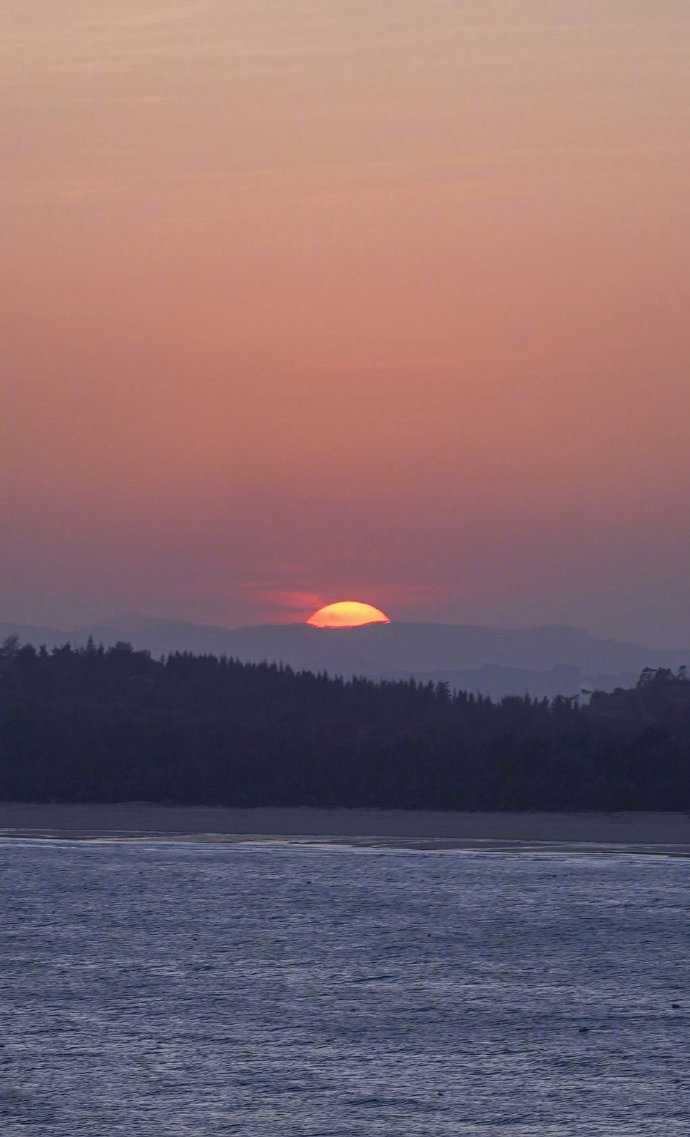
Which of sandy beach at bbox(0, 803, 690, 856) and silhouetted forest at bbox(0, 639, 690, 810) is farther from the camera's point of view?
silhouetted forest at bbox(0, 639, 690, 810)

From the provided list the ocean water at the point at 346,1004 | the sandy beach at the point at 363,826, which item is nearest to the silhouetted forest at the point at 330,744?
the sandy beach at the point at 363,826

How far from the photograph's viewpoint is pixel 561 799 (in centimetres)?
2614

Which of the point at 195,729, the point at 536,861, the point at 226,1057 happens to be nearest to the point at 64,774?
the point at 195,729

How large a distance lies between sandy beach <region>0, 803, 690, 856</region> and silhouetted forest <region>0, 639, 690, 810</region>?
79cm

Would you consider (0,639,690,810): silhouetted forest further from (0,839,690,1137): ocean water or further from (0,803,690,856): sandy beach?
(0,839,690,1137): ocean water

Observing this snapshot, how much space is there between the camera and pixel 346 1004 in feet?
33.6

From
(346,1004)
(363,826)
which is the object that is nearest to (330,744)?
(363,826)

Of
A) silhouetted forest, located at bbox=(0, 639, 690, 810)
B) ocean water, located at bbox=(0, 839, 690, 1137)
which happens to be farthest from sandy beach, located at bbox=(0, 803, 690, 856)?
ocean water, located at bbox=(0, 839, 690, 1137)

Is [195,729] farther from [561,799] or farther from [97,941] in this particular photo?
[97,941]

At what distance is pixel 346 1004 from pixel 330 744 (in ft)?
62.5

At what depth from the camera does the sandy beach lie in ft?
72.1

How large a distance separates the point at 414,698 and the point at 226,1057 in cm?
2464

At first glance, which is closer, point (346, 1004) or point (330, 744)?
point (346, 1004)

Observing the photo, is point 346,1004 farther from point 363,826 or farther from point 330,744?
point 330,744
